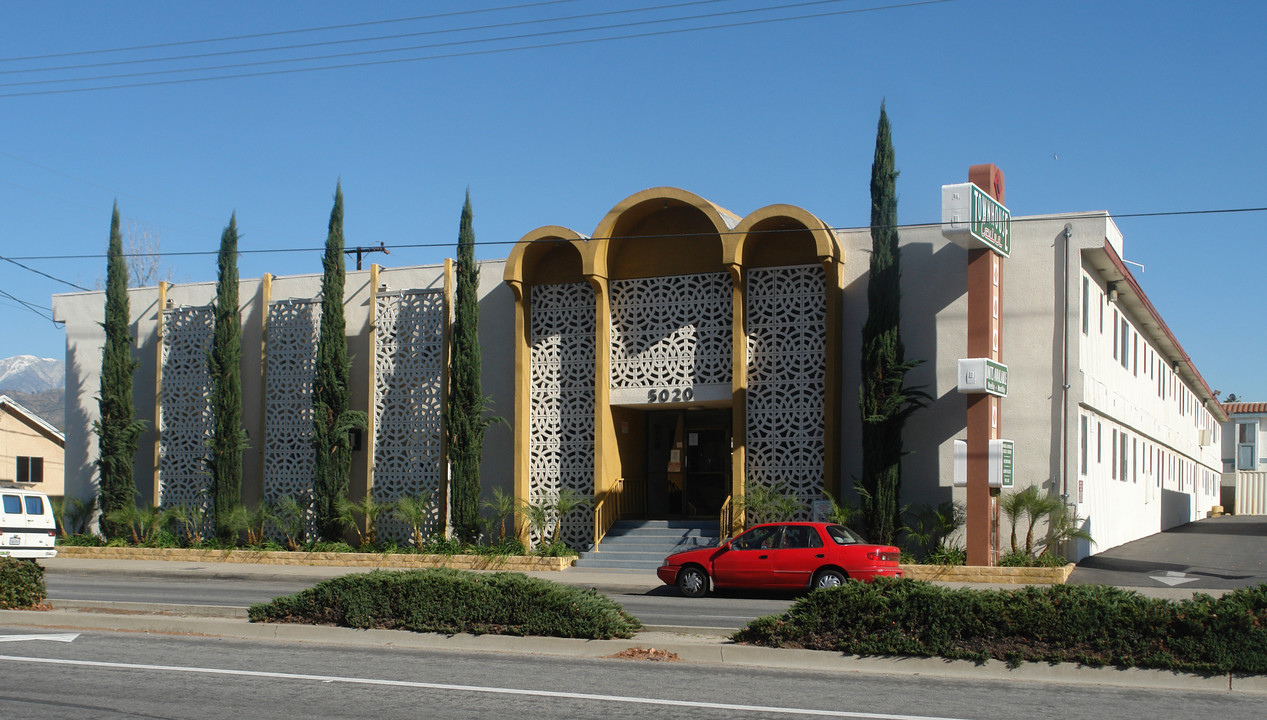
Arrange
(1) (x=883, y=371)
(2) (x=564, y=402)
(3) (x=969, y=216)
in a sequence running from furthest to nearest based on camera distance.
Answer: (2) (x=564, y=402)
(1) (x=883, y=371)
(3) (x=969, y=216)

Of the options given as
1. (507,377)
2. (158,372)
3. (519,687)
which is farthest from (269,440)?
(519,687)

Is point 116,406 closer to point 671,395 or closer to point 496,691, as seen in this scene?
point 671,395

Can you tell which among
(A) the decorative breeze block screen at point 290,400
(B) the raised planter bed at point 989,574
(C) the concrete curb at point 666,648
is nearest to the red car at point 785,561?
(B) the raised planter bed at point 989,574

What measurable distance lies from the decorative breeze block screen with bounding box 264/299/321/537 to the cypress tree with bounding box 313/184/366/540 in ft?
4.09

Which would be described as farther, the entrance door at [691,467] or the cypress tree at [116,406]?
the cypress tree at [116,406]

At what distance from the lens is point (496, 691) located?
9.51m

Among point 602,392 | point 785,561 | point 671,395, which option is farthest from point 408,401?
point 785,561

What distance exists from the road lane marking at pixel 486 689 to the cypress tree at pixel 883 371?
46.4 feet

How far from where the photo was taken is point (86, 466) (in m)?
32.6

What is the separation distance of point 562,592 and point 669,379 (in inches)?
537

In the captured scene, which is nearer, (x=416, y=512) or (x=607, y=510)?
(x=607, y=510)

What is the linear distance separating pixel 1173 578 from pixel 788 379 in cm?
849

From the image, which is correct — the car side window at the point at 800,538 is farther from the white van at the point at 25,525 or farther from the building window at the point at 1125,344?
the white van at the point at 25,525

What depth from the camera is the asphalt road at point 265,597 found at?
1587cm
